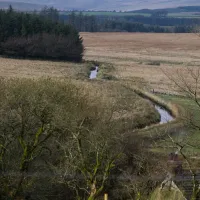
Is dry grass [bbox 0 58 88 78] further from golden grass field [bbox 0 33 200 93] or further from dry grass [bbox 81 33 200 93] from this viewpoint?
dry grass [bbox 81 33 200 93]

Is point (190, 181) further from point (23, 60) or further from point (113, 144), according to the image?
point (23, 60)

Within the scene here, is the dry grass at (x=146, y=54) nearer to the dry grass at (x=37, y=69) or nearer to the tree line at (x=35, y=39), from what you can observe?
the dry grass at (x=37, y=69)

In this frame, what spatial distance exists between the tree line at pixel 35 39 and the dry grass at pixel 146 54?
7477mm

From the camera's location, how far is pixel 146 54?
9706 cm

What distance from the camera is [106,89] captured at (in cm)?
4634

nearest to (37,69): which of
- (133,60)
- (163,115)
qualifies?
(133,60)

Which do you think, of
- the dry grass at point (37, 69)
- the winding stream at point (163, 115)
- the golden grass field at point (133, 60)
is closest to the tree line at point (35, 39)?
the golden grass field at point (133, 60)

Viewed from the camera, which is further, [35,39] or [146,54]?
[146,54]

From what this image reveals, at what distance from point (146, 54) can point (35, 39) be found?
2908 cm

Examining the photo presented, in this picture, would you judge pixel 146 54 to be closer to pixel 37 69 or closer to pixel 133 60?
pixel 133 60

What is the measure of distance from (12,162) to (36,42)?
5725cm

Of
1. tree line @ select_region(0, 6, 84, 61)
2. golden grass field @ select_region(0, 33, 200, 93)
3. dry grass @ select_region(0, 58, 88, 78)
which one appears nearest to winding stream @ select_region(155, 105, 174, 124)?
golden grass field @ select_region(0, 33, 200, 93)

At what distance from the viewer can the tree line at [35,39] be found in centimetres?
7594

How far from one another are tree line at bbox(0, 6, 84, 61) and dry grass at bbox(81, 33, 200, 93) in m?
7.48
